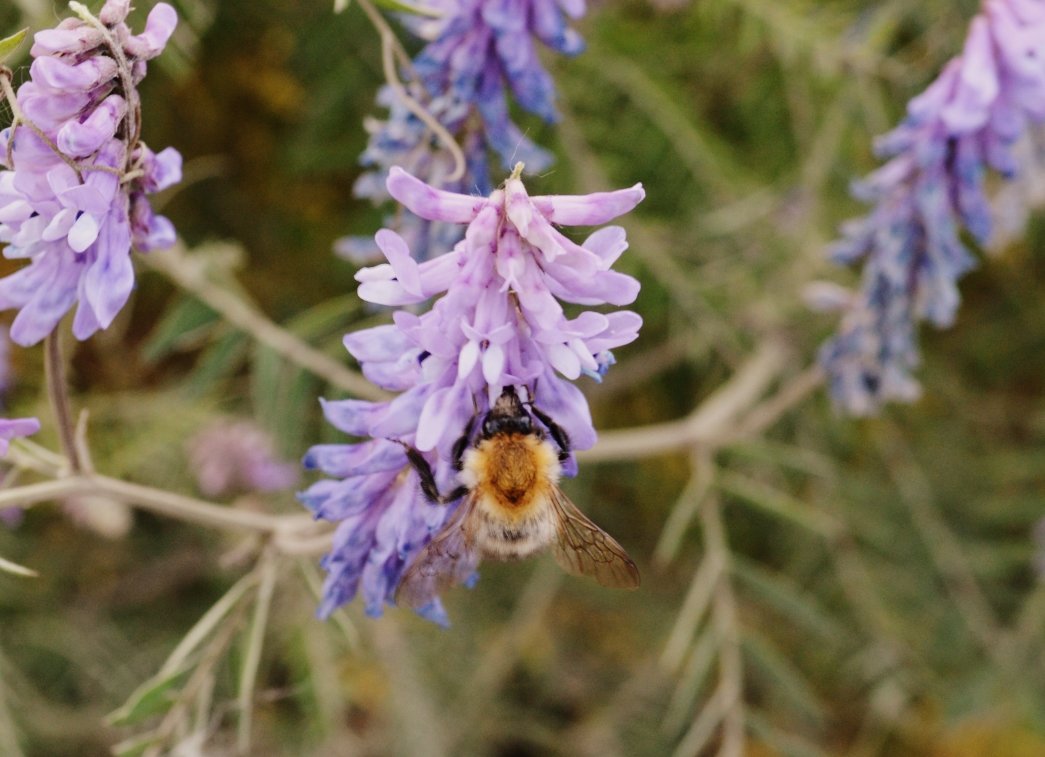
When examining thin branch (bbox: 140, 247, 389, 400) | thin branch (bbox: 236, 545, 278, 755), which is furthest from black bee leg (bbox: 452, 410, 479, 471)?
thin branch (bbox: 140, 247, 389, 400)

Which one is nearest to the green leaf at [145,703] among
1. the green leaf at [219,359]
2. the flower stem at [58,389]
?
the flower stem at [58,389]

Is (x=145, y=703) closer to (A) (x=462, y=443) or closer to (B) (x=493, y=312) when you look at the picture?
(A) (x=462, y=443)

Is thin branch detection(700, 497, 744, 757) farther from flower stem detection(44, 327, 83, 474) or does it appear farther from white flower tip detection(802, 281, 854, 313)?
flower stem detection(44, 327, 83, 474)

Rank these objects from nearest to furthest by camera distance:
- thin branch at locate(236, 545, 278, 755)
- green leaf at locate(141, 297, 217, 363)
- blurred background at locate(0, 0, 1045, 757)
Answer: thin branch at locate(236, 545, 278, 755) < green leaf at locate(141, 297, 217, 363) < blurred background at locate(0, 0, 1045, 757)

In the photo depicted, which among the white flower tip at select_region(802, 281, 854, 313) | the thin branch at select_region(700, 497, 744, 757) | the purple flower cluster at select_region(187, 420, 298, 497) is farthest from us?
the purple flower cluster at select_region(187, 420, 298, 497)

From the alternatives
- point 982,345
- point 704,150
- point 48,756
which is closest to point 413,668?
point 48,756

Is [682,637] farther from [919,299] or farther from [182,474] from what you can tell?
[182,474]
